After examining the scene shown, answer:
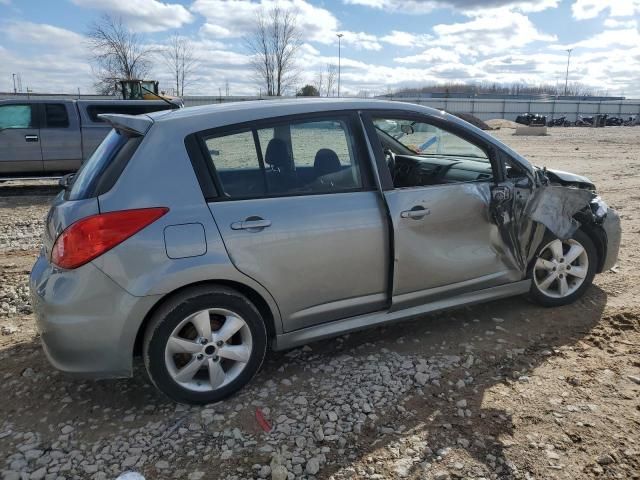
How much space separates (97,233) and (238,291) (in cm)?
85

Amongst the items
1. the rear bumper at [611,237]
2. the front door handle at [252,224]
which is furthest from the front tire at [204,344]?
the rear bumper at [611,237]

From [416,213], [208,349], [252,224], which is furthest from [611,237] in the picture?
[208,349]

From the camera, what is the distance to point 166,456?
2652 mm

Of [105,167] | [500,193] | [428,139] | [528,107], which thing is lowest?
[500,193]

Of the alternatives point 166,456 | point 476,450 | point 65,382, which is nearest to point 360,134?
point 476,450

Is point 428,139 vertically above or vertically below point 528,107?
below

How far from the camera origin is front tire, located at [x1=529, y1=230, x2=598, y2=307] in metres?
4.20

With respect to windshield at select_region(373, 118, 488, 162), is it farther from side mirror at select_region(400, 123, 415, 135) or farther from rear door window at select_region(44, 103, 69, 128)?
rear door window at select_region(44, 103, 69, 128)

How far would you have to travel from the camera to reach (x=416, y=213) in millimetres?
3439

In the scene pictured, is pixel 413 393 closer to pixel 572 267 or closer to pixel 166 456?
pixel 166 456

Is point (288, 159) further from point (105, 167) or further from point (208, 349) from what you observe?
point (208, 349)

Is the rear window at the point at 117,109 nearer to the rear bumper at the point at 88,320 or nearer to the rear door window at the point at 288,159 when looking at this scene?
the rear door window at the point at 288,159

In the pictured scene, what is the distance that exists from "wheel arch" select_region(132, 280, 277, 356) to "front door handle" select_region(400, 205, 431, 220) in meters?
1.08

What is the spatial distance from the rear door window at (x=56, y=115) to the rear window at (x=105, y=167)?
8511 millimetres
